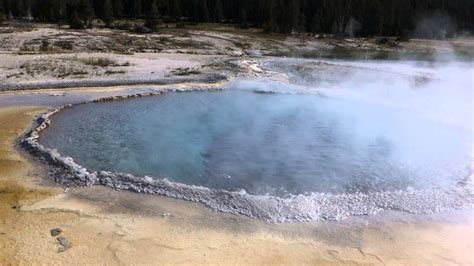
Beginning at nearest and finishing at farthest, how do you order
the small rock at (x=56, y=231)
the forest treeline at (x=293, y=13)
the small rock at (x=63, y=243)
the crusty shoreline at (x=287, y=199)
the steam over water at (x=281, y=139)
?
the small rock at (x=63, y=243)
the small rock at (x=56, y=231)
the crusty shoreline at (x=287, y=199)
the steam over water at (x=281, y=139)
the forest treeline at (x=293, y=13)

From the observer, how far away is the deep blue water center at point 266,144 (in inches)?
510

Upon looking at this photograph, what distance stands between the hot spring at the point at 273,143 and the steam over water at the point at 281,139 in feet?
0.12

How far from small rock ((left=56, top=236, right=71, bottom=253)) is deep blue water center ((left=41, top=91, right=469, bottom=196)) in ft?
12.4

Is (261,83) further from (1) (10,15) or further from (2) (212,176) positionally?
(1) (10,15)

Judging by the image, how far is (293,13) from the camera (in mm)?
66875

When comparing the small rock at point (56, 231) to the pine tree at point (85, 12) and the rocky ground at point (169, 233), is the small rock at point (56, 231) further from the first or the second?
the pine tree at point (85, 12)

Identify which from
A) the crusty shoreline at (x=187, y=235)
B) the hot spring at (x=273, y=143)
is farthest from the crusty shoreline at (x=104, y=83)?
the crusty shoreline at (x=187, y=235)

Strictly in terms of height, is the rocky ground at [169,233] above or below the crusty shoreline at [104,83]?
below

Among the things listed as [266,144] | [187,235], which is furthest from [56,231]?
[266,144]

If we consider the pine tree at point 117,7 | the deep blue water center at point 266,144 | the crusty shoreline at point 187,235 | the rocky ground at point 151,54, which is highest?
the pine tree at point 117,7

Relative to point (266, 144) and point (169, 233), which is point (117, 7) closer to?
point (266, 144)

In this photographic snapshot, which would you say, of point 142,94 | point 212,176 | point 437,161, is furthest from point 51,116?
point 437,161

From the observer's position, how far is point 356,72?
32.6 m

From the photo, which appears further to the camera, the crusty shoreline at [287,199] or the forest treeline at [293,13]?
the forest treeline at [293,13]
